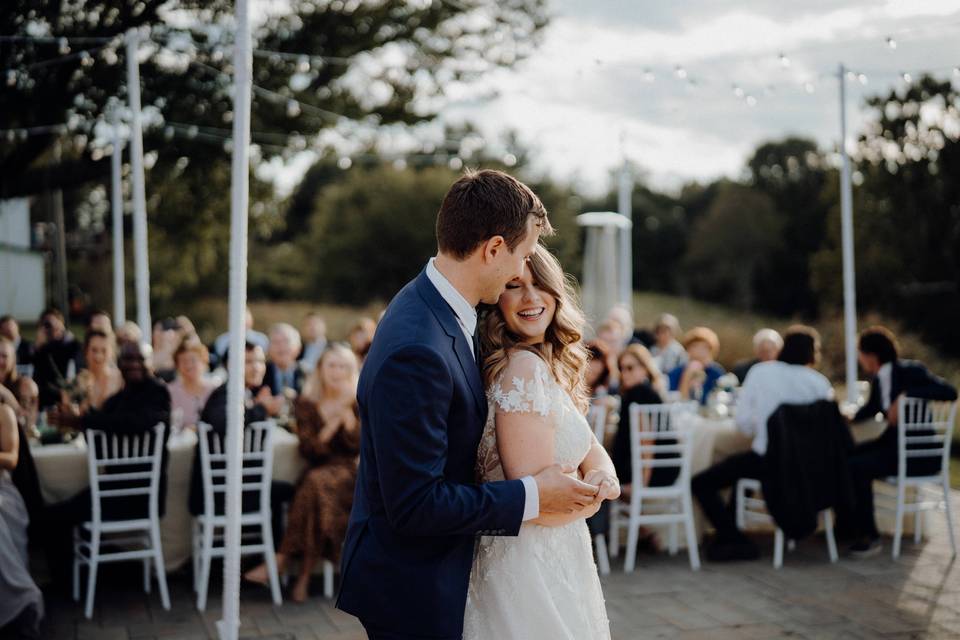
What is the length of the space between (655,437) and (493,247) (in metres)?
4.09

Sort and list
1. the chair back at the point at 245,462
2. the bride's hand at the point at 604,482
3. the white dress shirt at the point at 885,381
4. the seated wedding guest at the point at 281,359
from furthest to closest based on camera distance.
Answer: the seated wedding guest at the point at 281,359 < the white dress shirt at the point at 885,381 < the chair back at the point at 245,462 < the bride's hand at the point at 604,482

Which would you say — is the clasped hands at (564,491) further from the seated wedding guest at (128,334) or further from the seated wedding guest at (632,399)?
the seated wedding guest at (128,334)

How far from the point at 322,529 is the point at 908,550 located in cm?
383

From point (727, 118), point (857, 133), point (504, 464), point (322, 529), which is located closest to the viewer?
point (504, 464)

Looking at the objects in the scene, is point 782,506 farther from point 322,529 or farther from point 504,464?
point 504,464

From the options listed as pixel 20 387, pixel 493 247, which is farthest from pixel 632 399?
pixel 493 247

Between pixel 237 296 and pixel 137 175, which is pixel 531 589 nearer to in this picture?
pixel 237 296

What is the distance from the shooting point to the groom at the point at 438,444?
1.74 meters

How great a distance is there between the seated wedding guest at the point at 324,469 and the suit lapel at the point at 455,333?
11.2 feet

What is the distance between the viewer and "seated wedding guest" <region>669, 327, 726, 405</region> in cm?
758

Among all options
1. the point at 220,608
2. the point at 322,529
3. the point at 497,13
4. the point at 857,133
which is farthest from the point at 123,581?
the point at 857,133

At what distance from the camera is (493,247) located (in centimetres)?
185

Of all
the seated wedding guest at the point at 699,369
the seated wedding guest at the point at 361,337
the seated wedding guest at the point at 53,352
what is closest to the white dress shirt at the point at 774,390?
the seated wedding guest at the point at 699,369

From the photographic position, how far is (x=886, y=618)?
472cm
